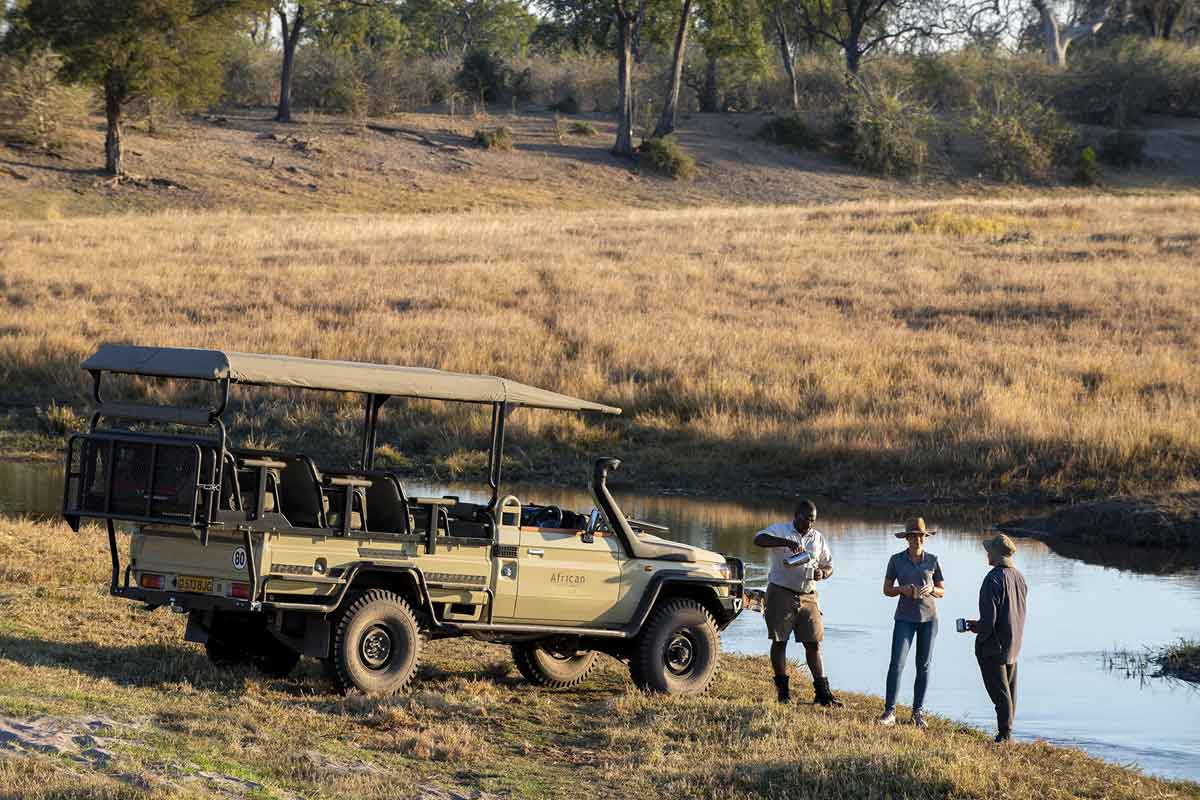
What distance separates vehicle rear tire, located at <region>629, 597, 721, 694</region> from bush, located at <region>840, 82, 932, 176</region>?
65.0m

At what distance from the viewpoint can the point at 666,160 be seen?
70.1m

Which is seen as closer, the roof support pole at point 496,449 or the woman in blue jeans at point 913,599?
the woman in blue jeans at point 913,599

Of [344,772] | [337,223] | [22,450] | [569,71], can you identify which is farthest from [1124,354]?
[569,71]

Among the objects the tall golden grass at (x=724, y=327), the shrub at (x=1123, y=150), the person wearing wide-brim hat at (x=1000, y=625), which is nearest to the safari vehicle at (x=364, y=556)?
the person wearing wide-brim hat at (x=1000, y=625)

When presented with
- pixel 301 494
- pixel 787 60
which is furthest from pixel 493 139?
pixel 301 494

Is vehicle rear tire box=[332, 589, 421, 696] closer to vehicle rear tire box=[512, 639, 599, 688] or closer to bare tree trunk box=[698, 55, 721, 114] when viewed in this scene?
vehicle rear tire box=[512, 639, 599, 688]

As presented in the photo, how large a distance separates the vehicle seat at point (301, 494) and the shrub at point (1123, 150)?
236 ft

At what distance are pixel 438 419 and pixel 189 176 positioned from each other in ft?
121

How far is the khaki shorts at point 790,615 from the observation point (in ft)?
36.5

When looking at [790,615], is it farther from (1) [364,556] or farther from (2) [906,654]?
(1) [364,556]

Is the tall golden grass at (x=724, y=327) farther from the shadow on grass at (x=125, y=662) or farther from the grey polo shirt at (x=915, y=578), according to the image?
the shadow on grass at (x=125, y=662)

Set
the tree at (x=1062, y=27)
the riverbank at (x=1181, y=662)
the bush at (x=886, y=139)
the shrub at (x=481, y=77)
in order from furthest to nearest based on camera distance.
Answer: the tree at (x=1062, y=27)
the shrub at (x=481, y=77)
the bush at (x=886, y=139)
the riverbank at (x=1181, y=662)

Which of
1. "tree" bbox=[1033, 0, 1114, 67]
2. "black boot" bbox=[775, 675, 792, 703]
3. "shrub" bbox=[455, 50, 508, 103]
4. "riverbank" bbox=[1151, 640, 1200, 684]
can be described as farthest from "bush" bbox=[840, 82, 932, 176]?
"black boot" bbox=[775, 675, 792, 703]

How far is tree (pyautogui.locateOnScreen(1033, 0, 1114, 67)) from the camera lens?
93919 mm
